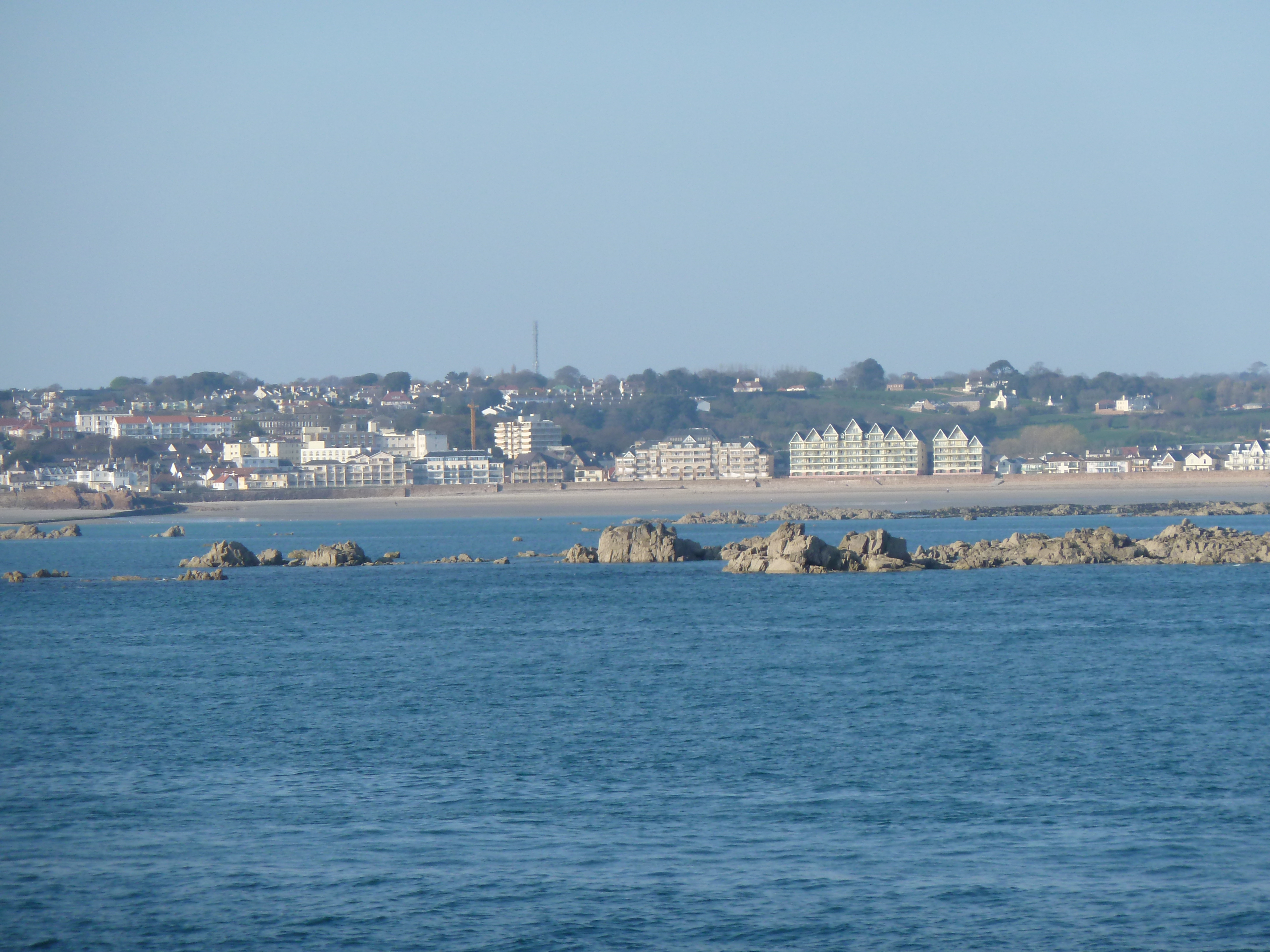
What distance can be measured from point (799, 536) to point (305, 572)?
→ 721 inches

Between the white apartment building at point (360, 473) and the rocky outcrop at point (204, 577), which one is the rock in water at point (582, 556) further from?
the white apartment building at point (360, 473)

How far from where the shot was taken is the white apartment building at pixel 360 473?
144375mm

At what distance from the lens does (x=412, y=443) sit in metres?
171

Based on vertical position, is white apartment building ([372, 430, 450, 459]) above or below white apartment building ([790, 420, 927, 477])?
above

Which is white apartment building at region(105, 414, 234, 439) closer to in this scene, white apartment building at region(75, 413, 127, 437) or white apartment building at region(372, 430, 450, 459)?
A: white apartment building at region(75, 413, 127, 437)

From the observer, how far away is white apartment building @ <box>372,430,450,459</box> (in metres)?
166

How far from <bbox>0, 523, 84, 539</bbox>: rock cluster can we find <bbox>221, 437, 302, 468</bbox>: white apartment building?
6955 centimetres

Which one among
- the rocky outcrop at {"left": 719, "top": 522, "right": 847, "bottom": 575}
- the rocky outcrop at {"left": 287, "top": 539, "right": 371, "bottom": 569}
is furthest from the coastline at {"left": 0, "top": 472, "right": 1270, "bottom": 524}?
the rocky outcrop at {"left": 719, "top": 522, "right": 847, "bottom": 575}

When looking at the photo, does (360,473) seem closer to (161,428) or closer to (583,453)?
(583,453)

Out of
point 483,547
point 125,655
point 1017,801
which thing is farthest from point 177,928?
point 483,547

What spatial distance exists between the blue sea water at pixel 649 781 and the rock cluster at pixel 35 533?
5566cm

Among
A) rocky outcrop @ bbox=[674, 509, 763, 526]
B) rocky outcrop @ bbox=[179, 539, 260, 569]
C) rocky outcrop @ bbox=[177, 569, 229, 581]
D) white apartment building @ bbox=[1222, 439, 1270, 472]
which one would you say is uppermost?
white apartment building @ bbox=[1222, 439, 1270, 472]

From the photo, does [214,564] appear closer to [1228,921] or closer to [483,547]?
[483,547]

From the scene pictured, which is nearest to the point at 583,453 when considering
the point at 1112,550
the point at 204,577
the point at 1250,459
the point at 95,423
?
the point at 95,423
